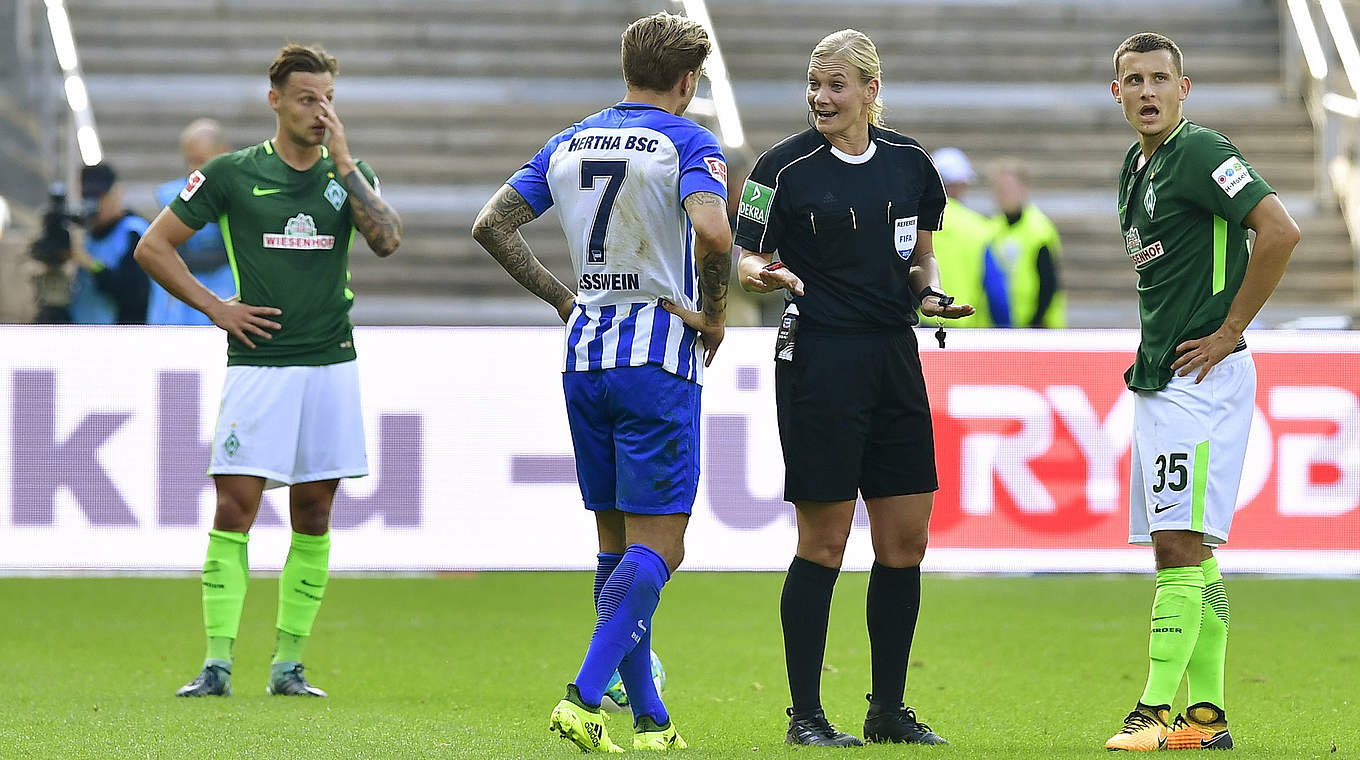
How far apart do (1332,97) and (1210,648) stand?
11505mm

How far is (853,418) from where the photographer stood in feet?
17.4

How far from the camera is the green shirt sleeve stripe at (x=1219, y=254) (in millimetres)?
5293

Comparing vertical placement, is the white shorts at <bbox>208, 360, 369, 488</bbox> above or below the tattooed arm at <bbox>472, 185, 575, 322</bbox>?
below

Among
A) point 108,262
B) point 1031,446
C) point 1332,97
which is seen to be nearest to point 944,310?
point 1031,446

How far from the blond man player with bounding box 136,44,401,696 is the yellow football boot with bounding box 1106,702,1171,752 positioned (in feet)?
9.44

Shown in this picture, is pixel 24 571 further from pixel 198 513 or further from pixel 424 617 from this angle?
pixel 424 617

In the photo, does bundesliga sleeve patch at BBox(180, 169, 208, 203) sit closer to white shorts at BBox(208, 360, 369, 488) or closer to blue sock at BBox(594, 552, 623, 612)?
white shorts at BBox(208, 360, 369, 488)

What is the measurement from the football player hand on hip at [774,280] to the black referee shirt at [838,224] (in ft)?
0.66

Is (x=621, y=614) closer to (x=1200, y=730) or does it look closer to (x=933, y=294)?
(x=933, y=294)

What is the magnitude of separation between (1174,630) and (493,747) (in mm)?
1936

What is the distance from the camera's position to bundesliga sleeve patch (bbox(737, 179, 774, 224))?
17.5 feet

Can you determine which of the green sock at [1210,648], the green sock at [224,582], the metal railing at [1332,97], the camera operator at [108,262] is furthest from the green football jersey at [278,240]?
the metal railing at [1332,97]

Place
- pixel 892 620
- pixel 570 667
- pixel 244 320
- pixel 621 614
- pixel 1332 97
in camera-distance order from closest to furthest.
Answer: pixel 621 614
pixel 892 620
pixel 244 320
pixel 570 667
pixel 1332 97

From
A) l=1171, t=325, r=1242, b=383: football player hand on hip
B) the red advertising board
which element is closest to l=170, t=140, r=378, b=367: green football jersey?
l=1171, t=325, r=1242, b=383: football player hand on hip
